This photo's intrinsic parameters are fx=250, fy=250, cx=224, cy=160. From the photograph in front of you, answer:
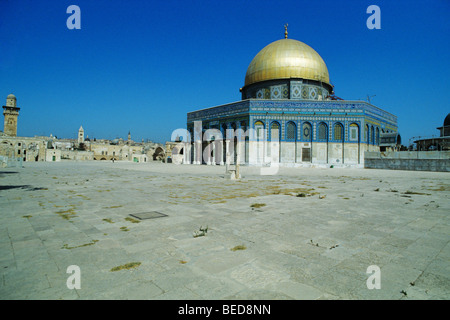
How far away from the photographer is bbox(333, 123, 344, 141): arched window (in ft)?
101

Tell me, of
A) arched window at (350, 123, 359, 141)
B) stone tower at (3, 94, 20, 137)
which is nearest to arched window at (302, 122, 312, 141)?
arched window at (350, 123, 359, 141)

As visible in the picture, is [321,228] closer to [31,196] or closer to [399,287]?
[399,287]

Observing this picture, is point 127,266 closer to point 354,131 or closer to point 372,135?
point 354,131

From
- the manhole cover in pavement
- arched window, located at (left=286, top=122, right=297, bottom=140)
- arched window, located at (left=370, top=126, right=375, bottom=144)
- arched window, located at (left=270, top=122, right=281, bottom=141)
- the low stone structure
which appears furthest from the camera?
arched window, located at (left=370, top=126, right=375, bottom=144)

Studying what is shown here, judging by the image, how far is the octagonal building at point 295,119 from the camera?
1211 inches

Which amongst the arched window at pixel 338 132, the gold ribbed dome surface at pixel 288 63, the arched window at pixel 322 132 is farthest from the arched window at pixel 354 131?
the gold ribbed dome surface at pixel 288 63

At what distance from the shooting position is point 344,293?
2113 mm

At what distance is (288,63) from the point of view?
33.9 m

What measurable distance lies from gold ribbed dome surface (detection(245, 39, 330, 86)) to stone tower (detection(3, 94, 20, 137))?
188ft

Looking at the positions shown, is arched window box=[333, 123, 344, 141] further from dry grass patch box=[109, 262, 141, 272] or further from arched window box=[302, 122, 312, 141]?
dry grass patch box=[109, 262, 141, 272]

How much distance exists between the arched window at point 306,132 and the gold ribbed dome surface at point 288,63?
711 centimetres

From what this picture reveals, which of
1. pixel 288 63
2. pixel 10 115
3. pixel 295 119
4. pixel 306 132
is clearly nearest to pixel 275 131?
pixel 295 119

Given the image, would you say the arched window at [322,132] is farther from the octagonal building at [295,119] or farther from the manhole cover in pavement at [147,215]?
the manhole cover in pavement at [147,215]

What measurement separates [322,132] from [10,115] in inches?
2694
